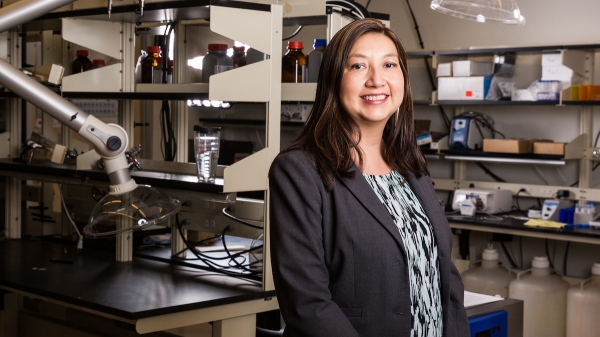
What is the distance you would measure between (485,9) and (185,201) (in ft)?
4.32

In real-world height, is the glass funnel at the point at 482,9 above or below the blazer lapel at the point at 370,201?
above

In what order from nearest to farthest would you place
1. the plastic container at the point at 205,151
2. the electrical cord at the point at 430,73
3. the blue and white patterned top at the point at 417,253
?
1. the blue and white patterned top at the point at 417,253
2. the plastic container at the point at 205,151
3. the electrical cord at the point at 430,73

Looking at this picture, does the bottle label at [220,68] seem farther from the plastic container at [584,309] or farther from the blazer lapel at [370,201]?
the plastic container at [584,309]

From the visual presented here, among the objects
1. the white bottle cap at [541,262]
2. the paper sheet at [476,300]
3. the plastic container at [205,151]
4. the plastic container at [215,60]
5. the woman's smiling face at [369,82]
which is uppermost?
the plastic container at [215,60]

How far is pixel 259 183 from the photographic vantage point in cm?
237

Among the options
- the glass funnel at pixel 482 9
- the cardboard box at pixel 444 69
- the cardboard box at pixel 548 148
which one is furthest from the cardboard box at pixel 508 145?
the glass funnel at pixel 482 9

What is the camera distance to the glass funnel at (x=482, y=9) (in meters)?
2.41

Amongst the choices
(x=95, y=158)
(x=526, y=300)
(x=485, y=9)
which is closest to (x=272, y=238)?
(x=485, y=9)

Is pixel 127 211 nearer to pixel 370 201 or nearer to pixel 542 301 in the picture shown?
pixel 370 201

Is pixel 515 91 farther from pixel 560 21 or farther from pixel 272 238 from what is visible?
pixel 272 238

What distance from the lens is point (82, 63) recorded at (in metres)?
3.19

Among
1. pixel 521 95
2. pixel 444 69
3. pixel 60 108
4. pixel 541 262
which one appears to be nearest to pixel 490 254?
pixel 541 262

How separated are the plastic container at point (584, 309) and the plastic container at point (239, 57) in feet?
8.25

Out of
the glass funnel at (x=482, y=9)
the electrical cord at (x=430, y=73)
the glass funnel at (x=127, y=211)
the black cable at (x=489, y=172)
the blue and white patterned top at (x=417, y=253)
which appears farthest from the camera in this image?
the electrical cord at (x=430, y=73)
